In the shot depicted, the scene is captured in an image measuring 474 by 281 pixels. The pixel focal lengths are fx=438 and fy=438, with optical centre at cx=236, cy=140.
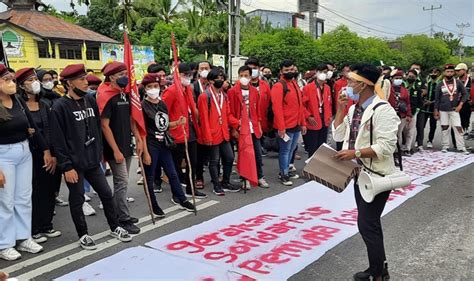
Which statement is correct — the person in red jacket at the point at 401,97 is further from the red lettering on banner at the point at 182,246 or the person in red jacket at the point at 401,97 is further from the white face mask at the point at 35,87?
the white face mask at the point at 35,87

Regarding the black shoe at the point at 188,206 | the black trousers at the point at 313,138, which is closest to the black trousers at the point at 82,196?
the black shoe at the point at 188,206

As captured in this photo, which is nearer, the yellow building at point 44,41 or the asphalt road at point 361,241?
the asphalt road at point 361,241

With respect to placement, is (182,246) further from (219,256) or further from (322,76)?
(322,76)

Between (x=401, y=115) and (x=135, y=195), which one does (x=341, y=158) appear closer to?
(x=135, y=195)

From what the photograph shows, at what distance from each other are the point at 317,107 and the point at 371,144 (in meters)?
4.26

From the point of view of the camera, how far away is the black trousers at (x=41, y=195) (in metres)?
4.75

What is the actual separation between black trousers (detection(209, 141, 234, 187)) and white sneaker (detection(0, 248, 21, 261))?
9.51ft

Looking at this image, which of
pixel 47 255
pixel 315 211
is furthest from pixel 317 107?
pixel 47 255

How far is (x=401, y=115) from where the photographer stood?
8.80 m

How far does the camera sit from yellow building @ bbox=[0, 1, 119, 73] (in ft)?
Answer: 92.0

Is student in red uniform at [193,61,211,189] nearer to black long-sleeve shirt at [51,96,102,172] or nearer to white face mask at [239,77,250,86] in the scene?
white face mask at [239,77,250,86]

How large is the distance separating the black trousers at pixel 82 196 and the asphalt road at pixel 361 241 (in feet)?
0.76

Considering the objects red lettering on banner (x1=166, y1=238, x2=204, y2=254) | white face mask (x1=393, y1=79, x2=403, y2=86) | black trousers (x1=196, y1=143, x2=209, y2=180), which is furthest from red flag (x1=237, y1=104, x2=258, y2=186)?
white face mask (x1=393, y1=79, x2=403, y2=86)

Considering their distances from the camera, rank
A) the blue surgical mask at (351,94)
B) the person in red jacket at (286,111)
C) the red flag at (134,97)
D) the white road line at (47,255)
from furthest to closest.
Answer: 1. the person in red jacket at (286,111)
2. the red flag at (134,97)
3. the white road line at (47,255)
4. the blue surgical mask at (351,94)
